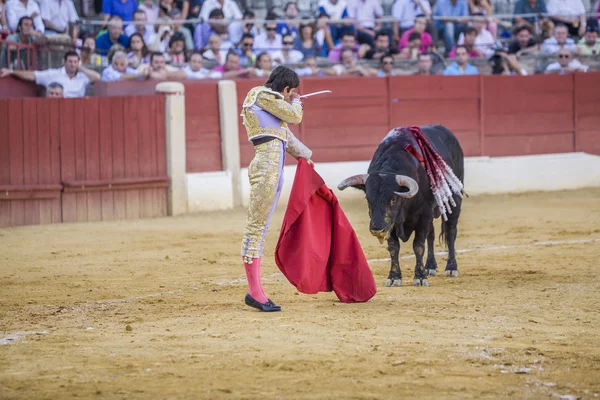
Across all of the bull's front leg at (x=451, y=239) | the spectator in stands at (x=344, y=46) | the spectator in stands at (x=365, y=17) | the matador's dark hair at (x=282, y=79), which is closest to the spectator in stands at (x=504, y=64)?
the spectator in stands at (x=365, y=17)

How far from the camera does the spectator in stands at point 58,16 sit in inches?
440

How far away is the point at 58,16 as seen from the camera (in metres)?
11.3

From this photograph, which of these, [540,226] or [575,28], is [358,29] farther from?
[540,226]

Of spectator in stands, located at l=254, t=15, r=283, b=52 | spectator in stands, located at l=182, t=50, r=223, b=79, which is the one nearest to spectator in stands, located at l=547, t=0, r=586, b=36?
spectator in stands, located at l=254, t=15, r=283, b=52

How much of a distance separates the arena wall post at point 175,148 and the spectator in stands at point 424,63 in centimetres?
314

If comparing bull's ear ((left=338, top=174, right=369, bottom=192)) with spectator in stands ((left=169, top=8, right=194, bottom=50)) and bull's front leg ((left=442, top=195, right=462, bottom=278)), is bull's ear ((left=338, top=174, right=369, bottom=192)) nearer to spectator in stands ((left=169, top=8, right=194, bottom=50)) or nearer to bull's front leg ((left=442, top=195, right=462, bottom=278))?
bull's front leg ((left=442, top=195, right=462, bottom=278))

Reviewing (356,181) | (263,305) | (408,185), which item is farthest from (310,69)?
(263,305)

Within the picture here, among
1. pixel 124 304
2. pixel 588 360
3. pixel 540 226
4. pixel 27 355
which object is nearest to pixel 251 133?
pixel 124 304

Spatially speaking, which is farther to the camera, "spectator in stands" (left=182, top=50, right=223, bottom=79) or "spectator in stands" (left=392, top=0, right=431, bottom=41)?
"spectator in stands" (left=392, top=0, right=431, bottom=41)

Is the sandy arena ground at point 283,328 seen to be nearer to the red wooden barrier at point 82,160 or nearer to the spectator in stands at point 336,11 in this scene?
the red wooden barrier at point 82,160

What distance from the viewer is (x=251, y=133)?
16.6ft

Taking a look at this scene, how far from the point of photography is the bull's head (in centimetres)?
587

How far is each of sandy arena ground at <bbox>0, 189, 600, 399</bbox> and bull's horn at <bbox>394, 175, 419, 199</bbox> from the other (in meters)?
0.58

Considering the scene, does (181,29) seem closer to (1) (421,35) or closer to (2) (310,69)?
(2) (310,69)
